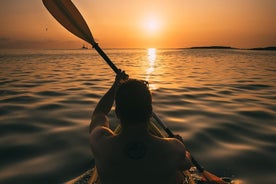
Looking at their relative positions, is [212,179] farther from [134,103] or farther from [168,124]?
[168,124]

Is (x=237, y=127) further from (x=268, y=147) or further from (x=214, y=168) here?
(x=214, y=168)

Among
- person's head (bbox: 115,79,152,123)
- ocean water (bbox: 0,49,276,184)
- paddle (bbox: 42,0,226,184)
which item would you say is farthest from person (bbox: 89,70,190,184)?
paddle (bbox: 42,0,226,184)

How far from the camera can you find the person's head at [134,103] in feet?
8.04

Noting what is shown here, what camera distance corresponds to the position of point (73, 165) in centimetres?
537

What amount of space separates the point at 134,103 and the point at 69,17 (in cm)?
404

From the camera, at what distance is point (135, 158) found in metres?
2.41

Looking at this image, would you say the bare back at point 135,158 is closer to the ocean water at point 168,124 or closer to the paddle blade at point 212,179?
the paddle blade at point 212,179

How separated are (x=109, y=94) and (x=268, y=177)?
137 inches

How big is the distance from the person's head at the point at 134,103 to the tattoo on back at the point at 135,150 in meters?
0.22

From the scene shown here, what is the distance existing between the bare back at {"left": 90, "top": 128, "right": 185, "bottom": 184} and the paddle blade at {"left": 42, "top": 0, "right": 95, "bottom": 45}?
11.9 ft

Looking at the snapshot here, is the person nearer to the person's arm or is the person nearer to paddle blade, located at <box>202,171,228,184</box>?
the person's arm

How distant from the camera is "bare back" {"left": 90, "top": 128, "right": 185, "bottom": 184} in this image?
7.97ft

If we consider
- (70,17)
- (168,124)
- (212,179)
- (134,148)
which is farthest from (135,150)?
(168,124)

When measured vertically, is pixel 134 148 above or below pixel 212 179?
above
